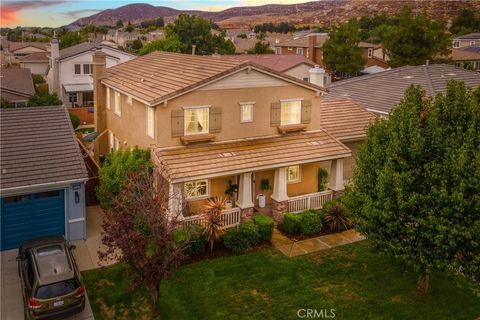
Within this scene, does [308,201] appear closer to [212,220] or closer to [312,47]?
[212,220]

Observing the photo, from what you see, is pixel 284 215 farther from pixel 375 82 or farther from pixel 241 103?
pixel 375 82

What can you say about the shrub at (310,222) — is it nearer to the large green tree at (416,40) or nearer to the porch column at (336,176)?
the porch column at (336,176)

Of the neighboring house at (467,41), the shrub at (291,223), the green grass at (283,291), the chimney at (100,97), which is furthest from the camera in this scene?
the neighboring house at (467,41)

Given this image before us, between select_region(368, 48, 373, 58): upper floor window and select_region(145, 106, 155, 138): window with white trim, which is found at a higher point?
select_region(368, 48, 373, 58): upper floor window

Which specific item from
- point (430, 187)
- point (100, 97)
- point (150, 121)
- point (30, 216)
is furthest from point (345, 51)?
point (30, 216)

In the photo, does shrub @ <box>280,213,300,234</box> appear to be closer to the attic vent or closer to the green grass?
the green grass

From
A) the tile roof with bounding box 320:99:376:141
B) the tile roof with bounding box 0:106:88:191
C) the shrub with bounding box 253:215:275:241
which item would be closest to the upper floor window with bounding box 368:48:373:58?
the tile roof with bounding box 320:99:376:141

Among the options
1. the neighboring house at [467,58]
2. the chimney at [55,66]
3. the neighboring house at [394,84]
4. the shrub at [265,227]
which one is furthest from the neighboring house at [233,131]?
the neighboring house at [467,58]

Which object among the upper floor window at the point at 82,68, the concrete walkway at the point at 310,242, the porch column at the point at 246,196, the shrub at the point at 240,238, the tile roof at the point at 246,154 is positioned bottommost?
the concrete walkway at the point at 310,242
